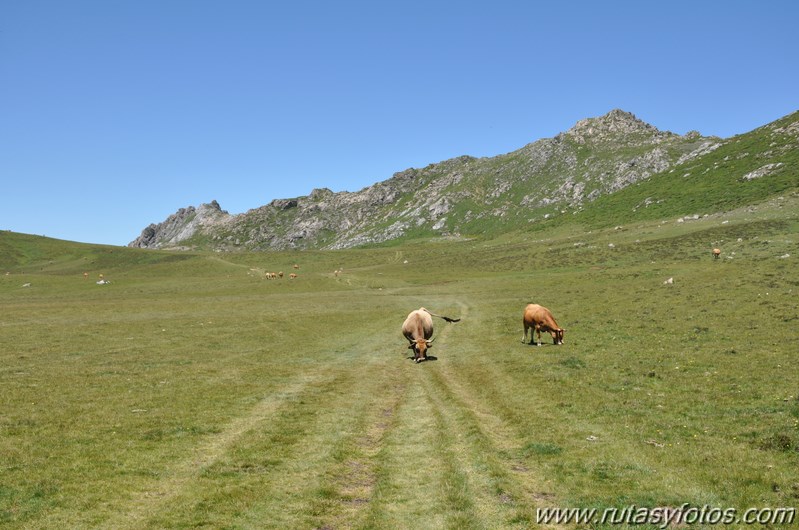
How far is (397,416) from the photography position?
19516 millimetres

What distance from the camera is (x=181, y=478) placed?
1319cm

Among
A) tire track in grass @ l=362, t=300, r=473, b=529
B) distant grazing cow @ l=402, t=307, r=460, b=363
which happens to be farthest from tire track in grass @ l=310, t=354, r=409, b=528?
distant grazing cow @ l=402, t=307, r=460, b=363

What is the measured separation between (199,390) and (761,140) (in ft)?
682

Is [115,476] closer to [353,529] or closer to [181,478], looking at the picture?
[181,478]

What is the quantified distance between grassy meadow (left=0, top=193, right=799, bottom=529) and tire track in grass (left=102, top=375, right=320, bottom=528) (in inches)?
3.1

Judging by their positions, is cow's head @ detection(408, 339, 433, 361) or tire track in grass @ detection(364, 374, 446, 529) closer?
tire track in grass @ detection(364, 374, 446, 529)

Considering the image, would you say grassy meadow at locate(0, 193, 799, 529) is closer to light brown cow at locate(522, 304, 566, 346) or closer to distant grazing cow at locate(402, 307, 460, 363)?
light brown cow at locate(522, 304, 566, 346)

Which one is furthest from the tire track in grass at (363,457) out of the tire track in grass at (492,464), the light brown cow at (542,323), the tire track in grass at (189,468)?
the light brown cow at (542,323)

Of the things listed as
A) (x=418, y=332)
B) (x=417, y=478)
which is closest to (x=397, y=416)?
(x=417, y=478)

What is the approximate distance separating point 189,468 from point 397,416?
8200 millimetres

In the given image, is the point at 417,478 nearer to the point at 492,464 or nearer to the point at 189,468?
the point at 492,464

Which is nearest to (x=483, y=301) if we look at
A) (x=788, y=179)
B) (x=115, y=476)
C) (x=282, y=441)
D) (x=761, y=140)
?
(x=282, y=441)

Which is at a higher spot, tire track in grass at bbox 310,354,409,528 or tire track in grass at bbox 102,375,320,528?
tire track in grass at bbox 102,375,320,528

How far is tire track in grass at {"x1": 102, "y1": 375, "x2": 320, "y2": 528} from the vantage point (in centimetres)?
1112
